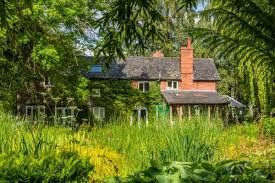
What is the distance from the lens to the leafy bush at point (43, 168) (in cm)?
402

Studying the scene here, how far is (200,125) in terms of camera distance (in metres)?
6.88

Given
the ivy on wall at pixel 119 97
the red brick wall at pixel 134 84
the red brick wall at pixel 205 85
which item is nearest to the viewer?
the ivy on wall at pixel 119 97

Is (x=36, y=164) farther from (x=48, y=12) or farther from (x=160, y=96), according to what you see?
(x=160, y=96)

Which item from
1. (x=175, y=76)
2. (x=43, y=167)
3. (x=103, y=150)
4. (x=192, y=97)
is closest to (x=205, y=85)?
(x=175, y=76)

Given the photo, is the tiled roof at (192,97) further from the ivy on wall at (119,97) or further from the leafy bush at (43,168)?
the leafy bush at (43,168)

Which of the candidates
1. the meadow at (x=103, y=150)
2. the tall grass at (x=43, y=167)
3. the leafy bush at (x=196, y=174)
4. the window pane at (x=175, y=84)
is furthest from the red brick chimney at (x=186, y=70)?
the leafy bush at (x=196, y=174)

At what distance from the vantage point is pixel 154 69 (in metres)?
41.0

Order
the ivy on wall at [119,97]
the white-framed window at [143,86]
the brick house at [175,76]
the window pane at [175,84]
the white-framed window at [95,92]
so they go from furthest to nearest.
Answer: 1. the window pane at [175,84]
2. the white-framed window at [143,86]
3. the brick house at [175,76]
4. the white-framed window at [95,92]
5. the ivy on wall at [119,97]

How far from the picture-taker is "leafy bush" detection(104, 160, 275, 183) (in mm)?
2803

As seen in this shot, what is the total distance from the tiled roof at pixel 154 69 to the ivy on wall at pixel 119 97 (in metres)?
1.23

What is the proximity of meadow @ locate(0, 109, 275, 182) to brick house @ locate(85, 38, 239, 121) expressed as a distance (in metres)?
29.6

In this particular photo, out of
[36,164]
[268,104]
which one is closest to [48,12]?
[268,104]

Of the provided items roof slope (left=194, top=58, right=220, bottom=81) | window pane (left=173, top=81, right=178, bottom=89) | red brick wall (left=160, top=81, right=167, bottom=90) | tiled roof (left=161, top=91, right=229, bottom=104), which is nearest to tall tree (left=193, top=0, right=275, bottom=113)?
tiled roof (left=161, top=91, right=229, bottom=104)

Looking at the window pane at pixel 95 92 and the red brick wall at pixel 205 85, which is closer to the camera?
the window pane at pixel 95 92
